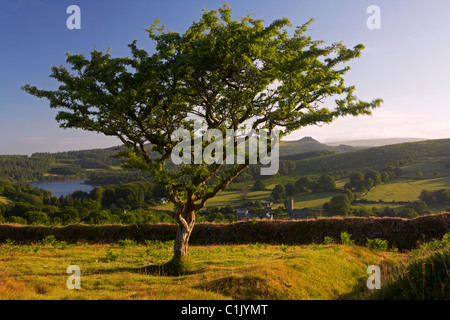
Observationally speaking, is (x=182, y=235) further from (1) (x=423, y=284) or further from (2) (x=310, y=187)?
(2) (x=310, y=187)

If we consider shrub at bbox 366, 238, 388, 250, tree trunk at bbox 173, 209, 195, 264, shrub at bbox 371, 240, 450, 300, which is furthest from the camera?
shrub at bbox 366, 238, 388, 250

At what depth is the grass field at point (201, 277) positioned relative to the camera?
9.95 m

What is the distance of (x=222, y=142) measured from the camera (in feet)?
55.6

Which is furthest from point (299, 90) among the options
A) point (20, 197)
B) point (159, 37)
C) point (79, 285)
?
point (20, 197)

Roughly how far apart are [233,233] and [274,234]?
13.3 ft

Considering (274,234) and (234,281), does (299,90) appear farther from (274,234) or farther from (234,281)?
(274,234)

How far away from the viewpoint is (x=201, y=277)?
527 inches

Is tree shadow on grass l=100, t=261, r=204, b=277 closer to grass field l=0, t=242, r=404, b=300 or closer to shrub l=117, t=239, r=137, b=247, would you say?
grass field l=0, t=242, r=404, b=300

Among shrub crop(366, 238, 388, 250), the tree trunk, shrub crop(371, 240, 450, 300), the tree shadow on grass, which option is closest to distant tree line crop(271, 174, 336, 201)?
shrub crop(366, 238, 388, 250)

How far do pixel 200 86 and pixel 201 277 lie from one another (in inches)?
420

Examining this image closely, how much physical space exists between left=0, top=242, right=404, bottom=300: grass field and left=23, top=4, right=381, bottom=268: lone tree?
3172mm

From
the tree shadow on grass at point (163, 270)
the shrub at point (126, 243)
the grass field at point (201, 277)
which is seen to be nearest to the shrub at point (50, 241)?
the grass field at point (201, 277)

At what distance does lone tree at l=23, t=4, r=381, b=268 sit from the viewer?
14.3 meters

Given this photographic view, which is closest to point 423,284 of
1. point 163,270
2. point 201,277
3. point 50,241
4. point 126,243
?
point 201,277
